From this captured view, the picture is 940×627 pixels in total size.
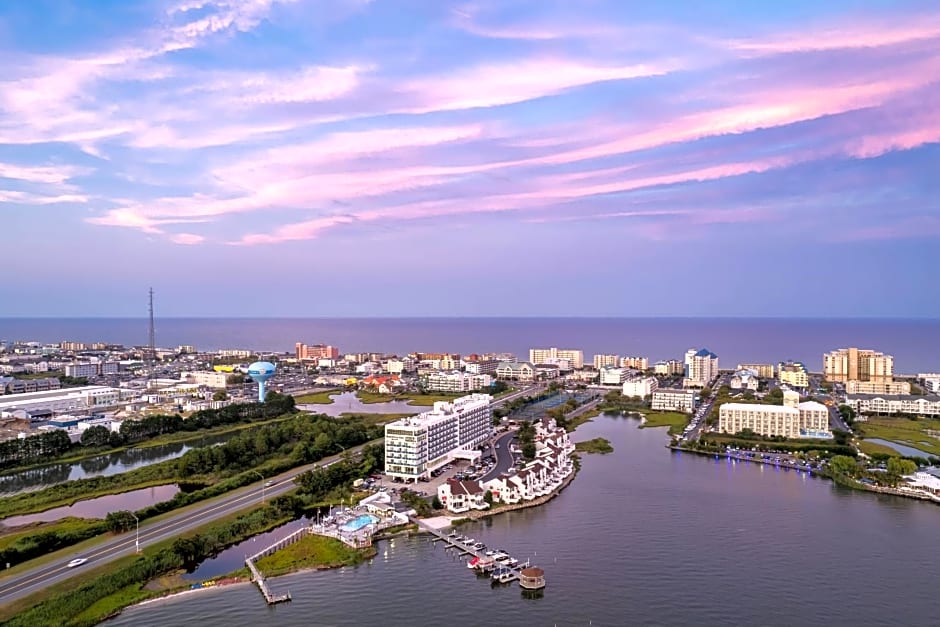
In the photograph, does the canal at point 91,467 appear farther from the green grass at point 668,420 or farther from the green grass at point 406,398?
the green grass at point 668,420

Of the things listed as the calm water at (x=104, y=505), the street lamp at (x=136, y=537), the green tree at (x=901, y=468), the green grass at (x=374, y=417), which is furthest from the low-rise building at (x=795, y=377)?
the street lamp at (x=136, y=537)

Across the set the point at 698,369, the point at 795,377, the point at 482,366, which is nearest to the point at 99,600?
the point at 698,369

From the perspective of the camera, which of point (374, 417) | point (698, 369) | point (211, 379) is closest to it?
point (374, 417)

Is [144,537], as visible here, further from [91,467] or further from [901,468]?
[901,468]

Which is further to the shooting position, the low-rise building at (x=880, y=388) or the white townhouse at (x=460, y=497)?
the low-rise building at (x=880, y=388)

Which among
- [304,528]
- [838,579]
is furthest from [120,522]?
[838,579]

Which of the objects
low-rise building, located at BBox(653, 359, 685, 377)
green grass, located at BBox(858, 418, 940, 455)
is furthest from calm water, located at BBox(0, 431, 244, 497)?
low-rise building, located at BBox(653, 359, 685, 377)
